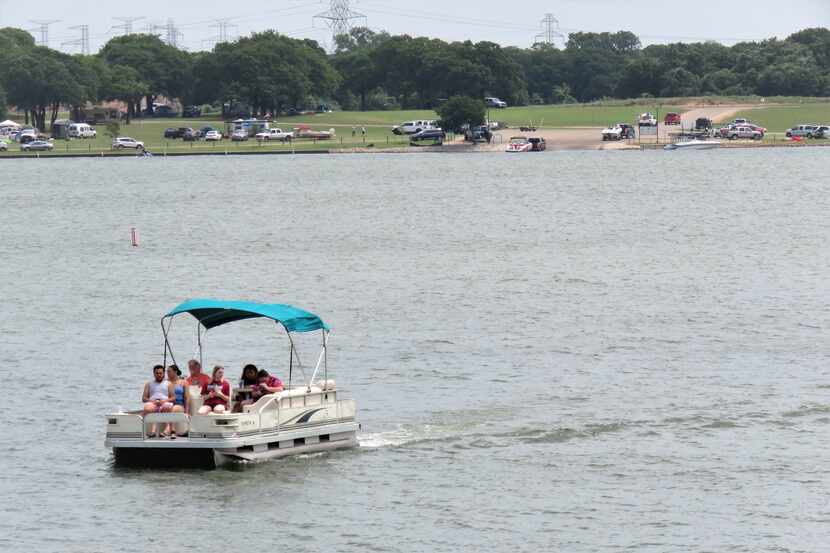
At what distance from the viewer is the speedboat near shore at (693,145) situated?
19038 cm

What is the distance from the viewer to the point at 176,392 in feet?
116

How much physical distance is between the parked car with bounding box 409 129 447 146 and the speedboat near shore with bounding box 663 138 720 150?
25.3m

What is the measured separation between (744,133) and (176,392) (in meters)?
164

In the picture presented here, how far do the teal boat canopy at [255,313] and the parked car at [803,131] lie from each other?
164m

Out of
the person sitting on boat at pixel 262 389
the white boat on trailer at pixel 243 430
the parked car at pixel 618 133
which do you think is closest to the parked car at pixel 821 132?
the parked car at pixel 618 133

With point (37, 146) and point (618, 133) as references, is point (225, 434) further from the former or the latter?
point (37, 146)

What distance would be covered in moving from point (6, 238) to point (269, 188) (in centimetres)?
4257

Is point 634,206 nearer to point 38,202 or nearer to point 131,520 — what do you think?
point 38,202

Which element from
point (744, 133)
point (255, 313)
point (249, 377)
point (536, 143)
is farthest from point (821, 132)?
point (249, 377)

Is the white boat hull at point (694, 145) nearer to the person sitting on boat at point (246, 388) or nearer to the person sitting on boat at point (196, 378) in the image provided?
the person sitting on boat at point (246, 388)

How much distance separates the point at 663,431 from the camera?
38906mm

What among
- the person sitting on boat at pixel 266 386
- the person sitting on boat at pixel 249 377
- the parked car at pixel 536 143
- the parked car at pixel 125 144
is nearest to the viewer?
the person sitting on boat at pixel 266 386

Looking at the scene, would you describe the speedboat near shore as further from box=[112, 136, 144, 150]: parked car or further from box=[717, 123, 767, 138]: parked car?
box=[112, 136, 144, 150]: parked car

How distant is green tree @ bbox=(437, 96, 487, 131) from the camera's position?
627ft
